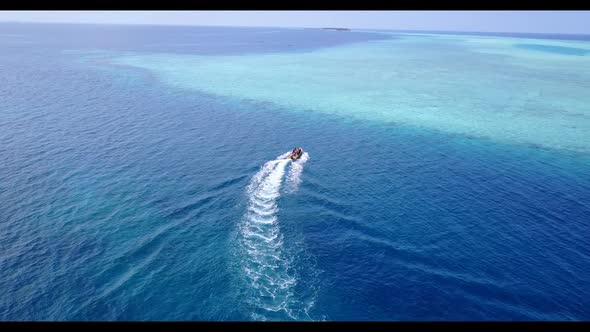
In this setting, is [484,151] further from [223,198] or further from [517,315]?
[223,198]

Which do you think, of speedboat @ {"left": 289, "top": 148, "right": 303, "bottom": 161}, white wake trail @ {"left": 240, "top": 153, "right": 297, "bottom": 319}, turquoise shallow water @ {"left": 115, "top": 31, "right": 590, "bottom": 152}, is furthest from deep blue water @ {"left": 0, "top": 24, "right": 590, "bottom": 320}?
turquoise shallow water @ {"left": 115, "top": 31, "right": 590, "bottom": 152}

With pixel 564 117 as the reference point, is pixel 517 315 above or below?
below

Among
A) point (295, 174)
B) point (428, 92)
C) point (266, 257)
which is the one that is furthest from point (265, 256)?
point (428, 92)

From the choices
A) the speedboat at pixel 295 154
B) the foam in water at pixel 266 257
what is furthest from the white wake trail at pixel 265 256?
the speedboat at pixel 295 154

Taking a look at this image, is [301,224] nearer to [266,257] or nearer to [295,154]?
[266,257]

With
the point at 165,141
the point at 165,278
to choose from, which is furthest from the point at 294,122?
the point at 165,278

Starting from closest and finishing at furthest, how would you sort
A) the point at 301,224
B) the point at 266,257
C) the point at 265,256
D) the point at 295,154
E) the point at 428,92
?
the point at 266,257
the point at 265,256
the point at 301,224
the point at 295,154
the point at 428,92

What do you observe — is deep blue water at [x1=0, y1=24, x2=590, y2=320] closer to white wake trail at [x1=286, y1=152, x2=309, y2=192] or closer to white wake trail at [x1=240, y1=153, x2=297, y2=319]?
white wake trail at [x1=240, y1=153, x2=297, y2=319]
